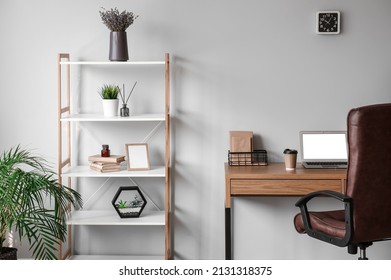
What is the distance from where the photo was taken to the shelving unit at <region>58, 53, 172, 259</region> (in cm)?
344

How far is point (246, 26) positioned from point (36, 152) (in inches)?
59.5

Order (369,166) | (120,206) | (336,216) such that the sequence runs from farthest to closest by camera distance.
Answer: (120,206) < (336,216) < (369,166)

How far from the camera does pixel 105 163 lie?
11.5 feet

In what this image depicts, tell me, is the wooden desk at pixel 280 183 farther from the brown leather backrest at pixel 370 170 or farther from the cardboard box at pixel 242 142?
the brown leather backrest at pixel 370 170

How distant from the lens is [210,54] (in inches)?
143

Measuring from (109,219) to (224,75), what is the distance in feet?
3.64

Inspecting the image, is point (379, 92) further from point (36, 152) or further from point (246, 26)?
point (36, 152)

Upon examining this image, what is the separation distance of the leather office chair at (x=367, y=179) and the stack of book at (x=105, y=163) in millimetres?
1382

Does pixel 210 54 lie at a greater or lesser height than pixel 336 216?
greater

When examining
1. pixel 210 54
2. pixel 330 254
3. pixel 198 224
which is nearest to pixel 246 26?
pixel 210 54

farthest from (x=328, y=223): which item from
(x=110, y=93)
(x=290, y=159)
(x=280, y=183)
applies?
(x=110, y=93)

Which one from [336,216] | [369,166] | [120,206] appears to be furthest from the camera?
[120,206]

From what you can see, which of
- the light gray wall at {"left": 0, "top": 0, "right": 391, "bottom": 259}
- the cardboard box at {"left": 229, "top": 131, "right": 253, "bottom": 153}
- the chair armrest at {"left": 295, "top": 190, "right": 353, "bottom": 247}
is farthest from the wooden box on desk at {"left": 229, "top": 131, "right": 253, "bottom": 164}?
the chair armrest at {"left": 295, "top": 190, "right": 353, "bottom": 247}

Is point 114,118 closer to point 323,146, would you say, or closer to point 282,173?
point 282,173
